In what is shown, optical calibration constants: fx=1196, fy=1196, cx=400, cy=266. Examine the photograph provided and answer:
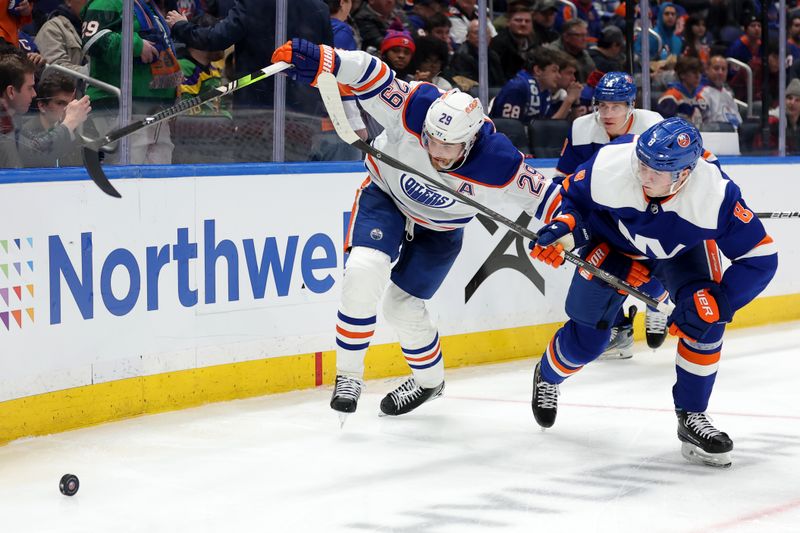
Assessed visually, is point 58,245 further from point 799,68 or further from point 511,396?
point 799,68

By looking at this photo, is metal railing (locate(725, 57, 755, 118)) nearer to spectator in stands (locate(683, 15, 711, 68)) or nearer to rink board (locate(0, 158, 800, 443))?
spectator in stands (locate(683, 15, 711, 68))

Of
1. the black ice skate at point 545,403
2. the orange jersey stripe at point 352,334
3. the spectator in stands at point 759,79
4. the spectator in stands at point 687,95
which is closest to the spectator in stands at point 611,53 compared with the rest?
the spectator in stands at point 687,95

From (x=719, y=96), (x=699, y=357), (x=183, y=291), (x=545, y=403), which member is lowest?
(x=545, y=403)

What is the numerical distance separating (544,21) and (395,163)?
287cm

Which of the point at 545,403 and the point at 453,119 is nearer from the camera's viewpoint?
the point at 453,119

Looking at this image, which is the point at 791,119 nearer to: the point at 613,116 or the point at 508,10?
the point at 508,10

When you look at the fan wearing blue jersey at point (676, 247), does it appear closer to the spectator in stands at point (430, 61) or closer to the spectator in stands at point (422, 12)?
the spectator in stands at point (430, 61)

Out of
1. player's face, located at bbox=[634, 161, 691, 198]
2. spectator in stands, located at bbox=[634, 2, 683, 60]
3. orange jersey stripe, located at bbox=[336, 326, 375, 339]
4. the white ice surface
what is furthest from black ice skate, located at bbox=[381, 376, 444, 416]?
spectator in stands, located at bbox=[634, 2, 683, 60]

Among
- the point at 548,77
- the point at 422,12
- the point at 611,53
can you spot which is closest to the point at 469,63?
the point at 422,12

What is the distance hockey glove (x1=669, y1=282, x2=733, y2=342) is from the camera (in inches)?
147

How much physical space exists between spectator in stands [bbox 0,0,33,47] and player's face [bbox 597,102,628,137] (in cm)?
268

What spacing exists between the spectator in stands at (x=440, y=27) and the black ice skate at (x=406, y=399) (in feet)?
6.60

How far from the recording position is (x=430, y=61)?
231 inches

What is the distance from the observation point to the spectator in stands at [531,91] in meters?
6.27
